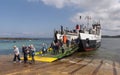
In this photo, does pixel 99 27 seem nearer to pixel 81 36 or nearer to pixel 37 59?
pixel 81 36

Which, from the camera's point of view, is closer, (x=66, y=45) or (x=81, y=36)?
(x=66, y=45)

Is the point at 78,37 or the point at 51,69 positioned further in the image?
the point at 78,37

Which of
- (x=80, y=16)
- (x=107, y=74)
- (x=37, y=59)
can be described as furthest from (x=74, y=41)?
(x=107, y=74)

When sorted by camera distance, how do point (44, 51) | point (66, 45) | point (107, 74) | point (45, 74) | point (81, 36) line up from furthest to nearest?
point (81, 36) < point (66, 45) < point (44, 51) < point (107, 74) < point (45, 74)

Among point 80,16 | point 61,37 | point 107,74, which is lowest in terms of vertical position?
point 107,74

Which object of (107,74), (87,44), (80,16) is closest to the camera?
(107,74)

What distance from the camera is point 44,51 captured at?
28.8m

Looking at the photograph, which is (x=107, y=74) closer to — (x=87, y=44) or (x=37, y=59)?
(x=37, y=59)

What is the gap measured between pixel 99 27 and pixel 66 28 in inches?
728

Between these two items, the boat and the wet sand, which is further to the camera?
the boat

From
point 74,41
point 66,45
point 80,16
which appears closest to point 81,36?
point 74,41

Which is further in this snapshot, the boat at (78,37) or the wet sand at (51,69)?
the boat at (78,37)

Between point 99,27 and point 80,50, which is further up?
point 99,27

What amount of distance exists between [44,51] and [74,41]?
1002 cm
